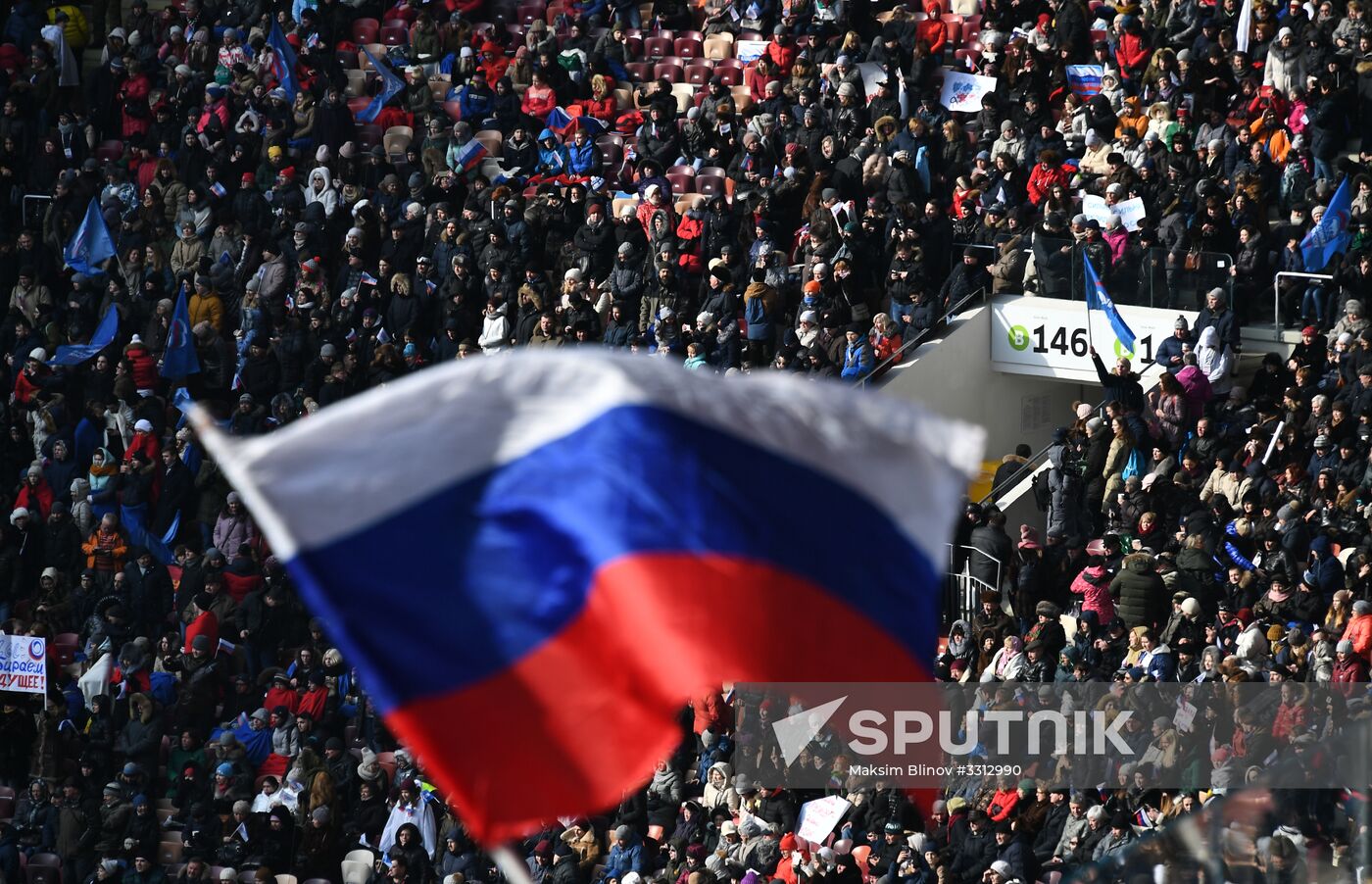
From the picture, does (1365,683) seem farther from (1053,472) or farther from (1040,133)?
(1040,133)

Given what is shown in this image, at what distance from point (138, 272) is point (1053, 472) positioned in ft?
36.0

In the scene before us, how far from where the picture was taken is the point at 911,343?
2383 cm

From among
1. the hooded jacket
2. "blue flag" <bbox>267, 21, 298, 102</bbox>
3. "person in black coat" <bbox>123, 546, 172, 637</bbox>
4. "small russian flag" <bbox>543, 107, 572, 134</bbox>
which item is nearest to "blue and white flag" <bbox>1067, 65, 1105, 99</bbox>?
"small russian flag" <bbox>543, 107, 572, 134</bbox>

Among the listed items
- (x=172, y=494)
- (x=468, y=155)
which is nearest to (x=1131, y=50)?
(x=468, y=155)

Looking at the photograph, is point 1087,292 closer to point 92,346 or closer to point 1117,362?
point 1117,362

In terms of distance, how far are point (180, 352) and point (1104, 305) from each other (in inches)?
371

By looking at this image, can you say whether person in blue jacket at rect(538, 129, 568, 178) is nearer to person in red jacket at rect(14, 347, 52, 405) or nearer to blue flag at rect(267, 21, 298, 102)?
blue flag at rect(267, 21, 298, 102)

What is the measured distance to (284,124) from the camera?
28656 mm

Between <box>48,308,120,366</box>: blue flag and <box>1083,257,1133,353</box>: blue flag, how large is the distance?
10162 mm

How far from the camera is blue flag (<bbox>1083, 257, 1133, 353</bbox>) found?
75.7 feet

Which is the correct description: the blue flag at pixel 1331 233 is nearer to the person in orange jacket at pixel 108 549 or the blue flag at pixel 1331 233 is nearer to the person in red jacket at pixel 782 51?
the person in red jacket at pixel 782 51

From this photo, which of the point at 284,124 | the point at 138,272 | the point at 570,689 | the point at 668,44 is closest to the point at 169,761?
the point at 138,272

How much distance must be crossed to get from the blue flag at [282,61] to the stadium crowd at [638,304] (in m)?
0.04

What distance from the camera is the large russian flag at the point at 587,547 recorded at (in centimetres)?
645
